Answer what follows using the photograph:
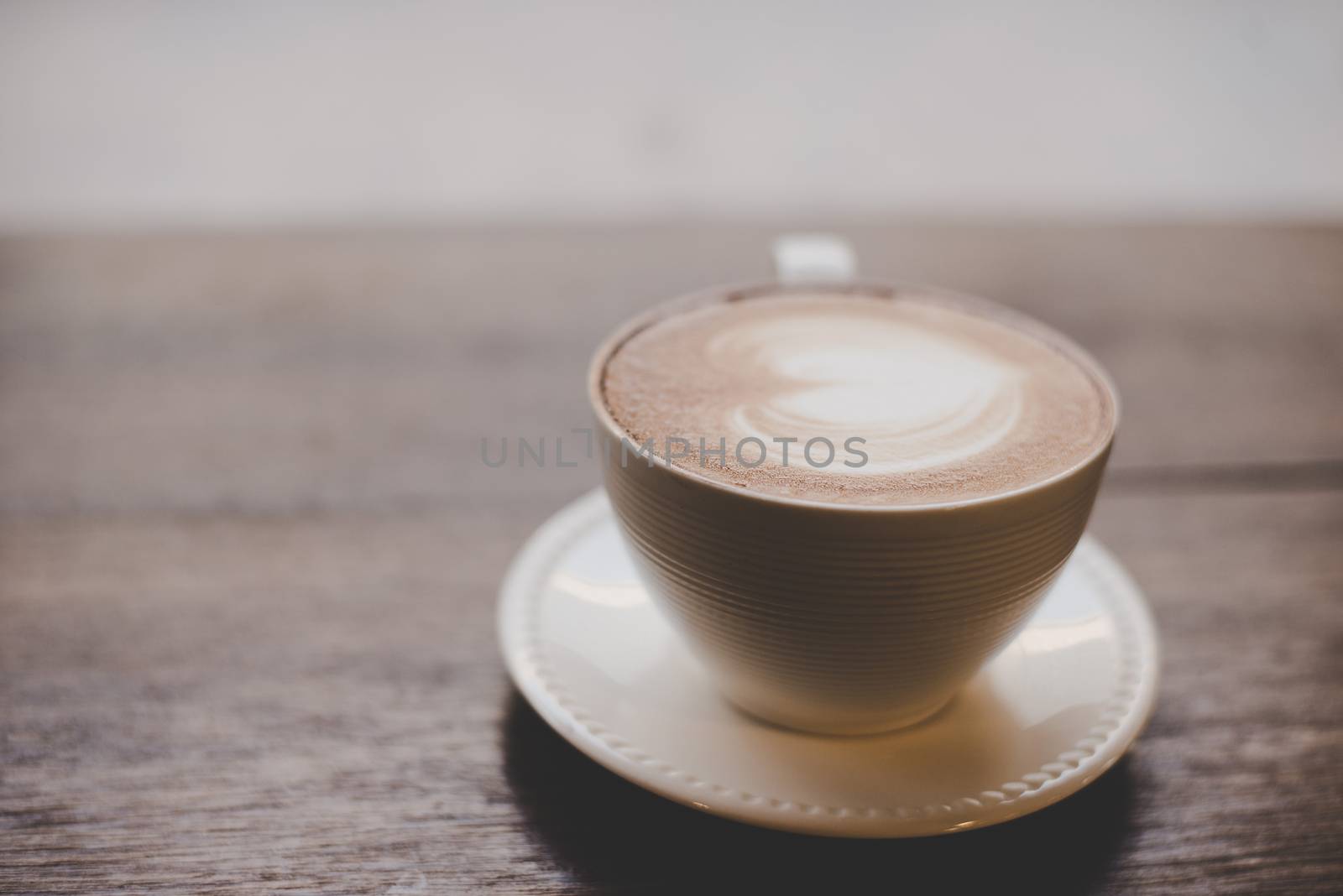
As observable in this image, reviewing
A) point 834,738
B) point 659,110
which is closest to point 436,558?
point 834,738

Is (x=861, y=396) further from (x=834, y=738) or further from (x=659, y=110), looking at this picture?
(x=659, y=110)

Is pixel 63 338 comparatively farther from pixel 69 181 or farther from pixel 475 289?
pixel 69 181

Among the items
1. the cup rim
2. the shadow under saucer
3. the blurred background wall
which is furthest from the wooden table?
the blurred background wall

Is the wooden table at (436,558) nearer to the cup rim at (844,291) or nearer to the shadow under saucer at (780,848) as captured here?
the shadow under saucer at (780,848)

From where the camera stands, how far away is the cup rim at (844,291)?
15.2 inches

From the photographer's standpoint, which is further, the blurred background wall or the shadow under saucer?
the blurred background wall

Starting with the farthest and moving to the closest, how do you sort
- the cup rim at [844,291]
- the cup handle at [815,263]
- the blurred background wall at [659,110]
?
1. the blurred background wall at [659,110]
2. the cup handle at [815,263]
3. the cup rim at [844,291]

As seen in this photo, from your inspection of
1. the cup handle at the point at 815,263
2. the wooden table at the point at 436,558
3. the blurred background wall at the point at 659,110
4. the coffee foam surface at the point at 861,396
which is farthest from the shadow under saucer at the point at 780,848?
the blurred background wall at the point at 659,110

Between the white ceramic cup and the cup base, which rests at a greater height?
the white ceramic cup

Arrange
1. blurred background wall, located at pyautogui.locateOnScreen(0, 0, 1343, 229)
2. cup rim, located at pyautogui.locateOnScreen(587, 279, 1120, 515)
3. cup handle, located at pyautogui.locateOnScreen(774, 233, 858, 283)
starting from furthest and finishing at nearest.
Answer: blurred background wall, located at pyautogui.locateOnScreen(0, 0, 1343, 229) < cup handle, located at pyautogui.locateOnScreen(774, 233, 858, 283) < cup rim, located at pyautogui.locateOnScreen(587, 279, 1120, 515)

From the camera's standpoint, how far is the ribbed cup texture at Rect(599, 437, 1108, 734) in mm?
392

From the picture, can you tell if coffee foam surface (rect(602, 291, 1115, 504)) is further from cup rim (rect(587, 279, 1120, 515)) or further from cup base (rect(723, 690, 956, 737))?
cup base (rect(723, 690, 956, 737))

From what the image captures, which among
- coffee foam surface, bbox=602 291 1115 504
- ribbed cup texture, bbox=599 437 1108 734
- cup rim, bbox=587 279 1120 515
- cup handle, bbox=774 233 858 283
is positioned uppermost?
cup handle, bbox=774 233 858 283

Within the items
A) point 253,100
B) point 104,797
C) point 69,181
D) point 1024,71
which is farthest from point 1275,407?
point 69,181
